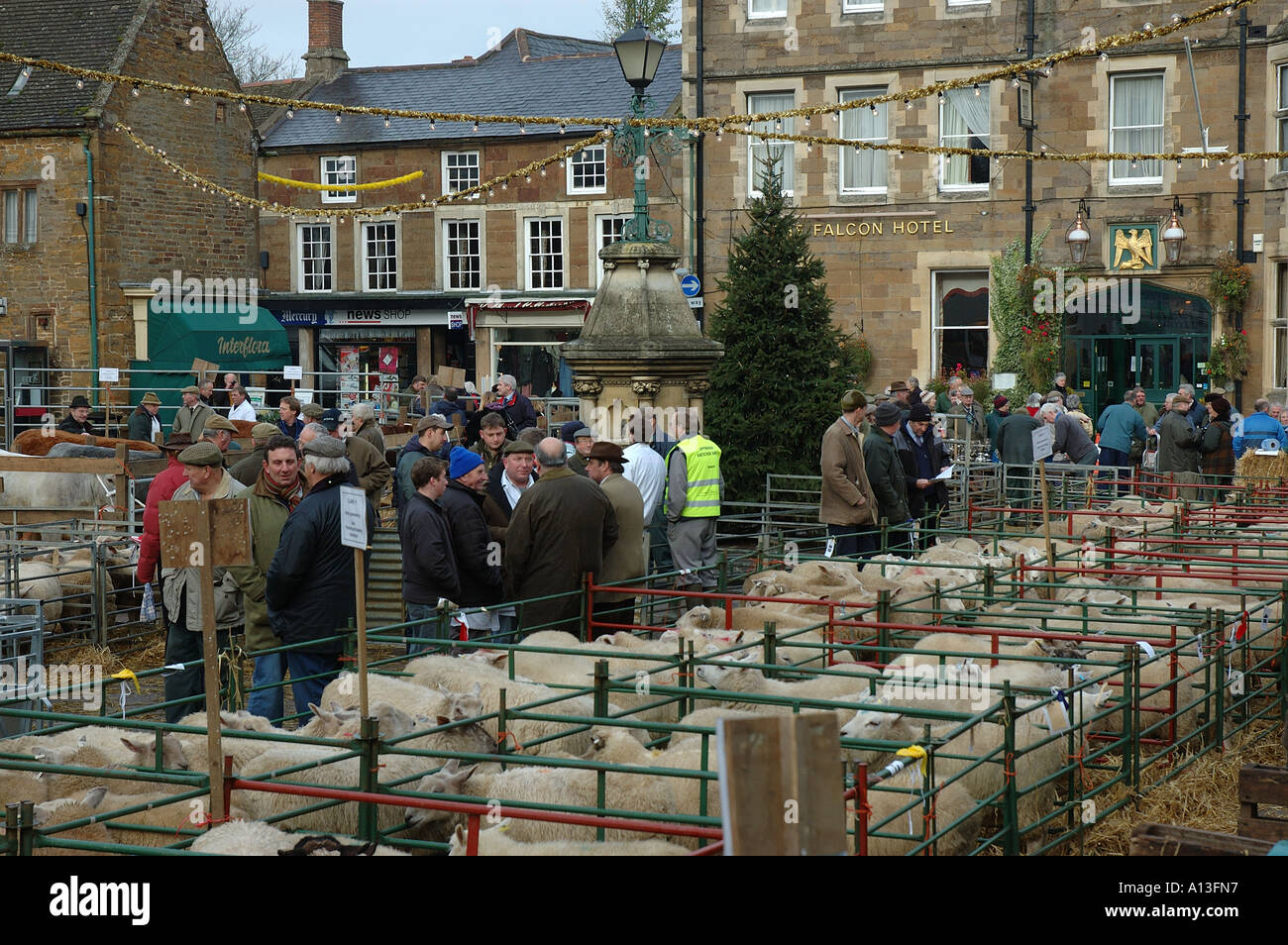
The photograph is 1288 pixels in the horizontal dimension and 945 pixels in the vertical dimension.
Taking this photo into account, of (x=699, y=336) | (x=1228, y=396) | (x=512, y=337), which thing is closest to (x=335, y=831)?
(x=699, y=336)

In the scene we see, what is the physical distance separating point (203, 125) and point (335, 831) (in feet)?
104

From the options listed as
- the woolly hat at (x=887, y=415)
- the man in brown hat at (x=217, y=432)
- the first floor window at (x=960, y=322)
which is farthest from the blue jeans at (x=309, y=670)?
the first floor window at (x=960, y=322)

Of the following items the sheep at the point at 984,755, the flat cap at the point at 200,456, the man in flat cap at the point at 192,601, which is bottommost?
the sheep at the point at 984,755

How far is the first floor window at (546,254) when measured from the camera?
35.4m

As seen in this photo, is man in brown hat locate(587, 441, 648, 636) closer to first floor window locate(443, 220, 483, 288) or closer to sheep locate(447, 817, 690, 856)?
sheep locate(447, 817, 690, 856)

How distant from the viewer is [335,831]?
642 cm


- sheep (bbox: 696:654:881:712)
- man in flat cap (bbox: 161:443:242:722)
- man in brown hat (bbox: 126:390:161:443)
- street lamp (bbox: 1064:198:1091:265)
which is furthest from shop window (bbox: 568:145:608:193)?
sheep (bbox: 696:654:881:712)

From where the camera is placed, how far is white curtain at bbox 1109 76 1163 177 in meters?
28.3

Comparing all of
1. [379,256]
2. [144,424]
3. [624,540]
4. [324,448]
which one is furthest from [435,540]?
[379,256]

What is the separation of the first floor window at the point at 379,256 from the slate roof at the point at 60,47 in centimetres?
681

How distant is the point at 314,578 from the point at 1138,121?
23.4 m

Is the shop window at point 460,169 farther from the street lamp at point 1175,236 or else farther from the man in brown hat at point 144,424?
the man in brown hat at point 144,424

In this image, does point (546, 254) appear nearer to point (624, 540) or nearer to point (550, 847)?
point (624, 540)

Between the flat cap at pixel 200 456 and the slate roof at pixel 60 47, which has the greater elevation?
the slate roof at pixel 60 47
